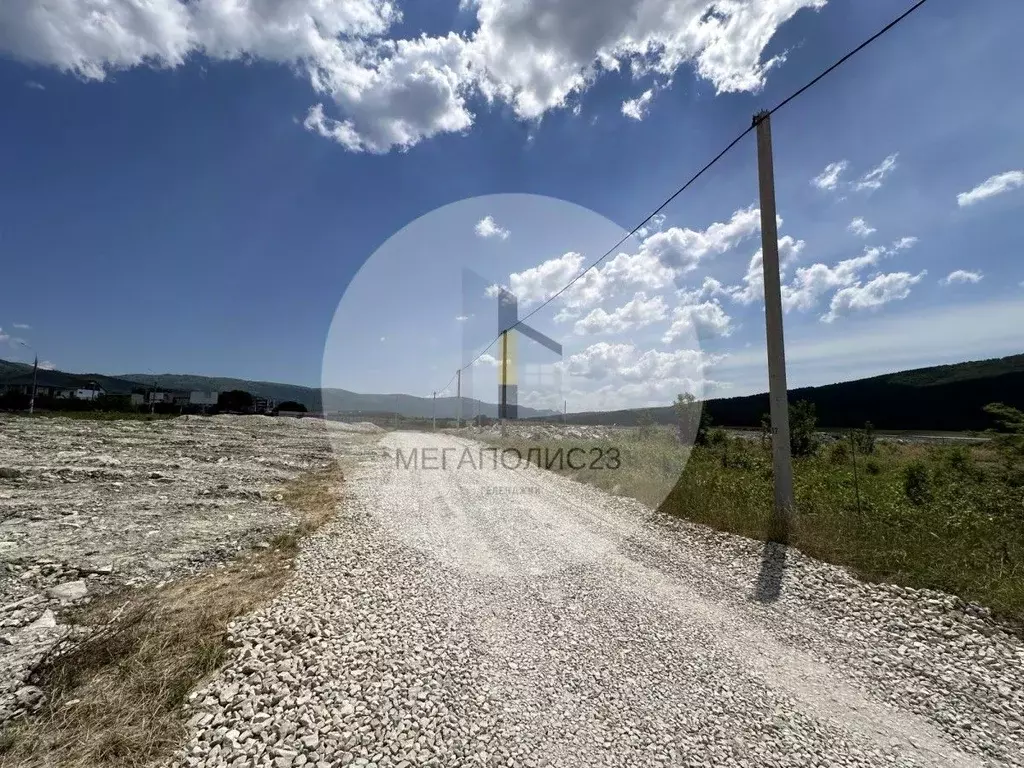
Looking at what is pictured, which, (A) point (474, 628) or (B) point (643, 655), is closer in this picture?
(B) point (643, 655)

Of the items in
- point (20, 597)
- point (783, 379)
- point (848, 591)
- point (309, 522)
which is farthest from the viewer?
point (309, 522)

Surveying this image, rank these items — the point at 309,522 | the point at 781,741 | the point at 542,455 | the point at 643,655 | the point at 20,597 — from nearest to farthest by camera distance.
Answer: the point at 781,741, the point at 643,655, the point at 20,597, the point at 309,522, the point at 542,455

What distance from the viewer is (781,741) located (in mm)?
2850

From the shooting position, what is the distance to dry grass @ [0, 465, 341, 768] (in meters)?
2.71

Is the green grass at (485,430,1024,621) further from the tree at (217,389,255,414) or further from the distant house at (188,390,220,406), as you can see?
the distant house at (188,390,220,406)

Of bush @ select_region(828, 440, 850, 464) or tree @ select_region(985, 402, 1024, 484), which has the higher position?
tree @ select_region(985, 402, 1024, 484)

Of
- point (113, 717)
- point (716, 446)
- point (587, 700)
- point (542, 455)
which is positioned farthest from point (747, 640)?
point (716, 446)

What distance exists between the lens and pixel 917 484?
33.1 ft

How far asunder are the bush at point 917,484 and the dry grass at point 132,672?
11.2m

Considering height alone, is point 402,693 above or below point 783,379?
below

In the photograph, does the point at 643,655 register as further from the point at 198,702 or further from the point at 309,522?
the point at 309,522

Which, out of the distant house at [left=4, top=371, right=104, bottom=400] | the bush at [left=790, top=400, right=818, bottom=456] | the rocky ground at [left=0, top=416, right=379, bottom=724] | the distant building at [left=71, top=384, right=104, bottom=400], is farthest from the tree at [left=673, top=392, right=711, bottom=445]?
the distant building at [left=71, top=384, right=104, bottom=400]

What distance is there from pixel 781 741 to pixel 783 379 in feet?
20.2

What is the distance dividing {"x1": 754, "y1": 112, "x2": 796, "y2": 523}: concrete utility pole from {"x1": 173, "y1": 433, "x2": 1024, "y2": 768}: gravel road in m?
1.62
